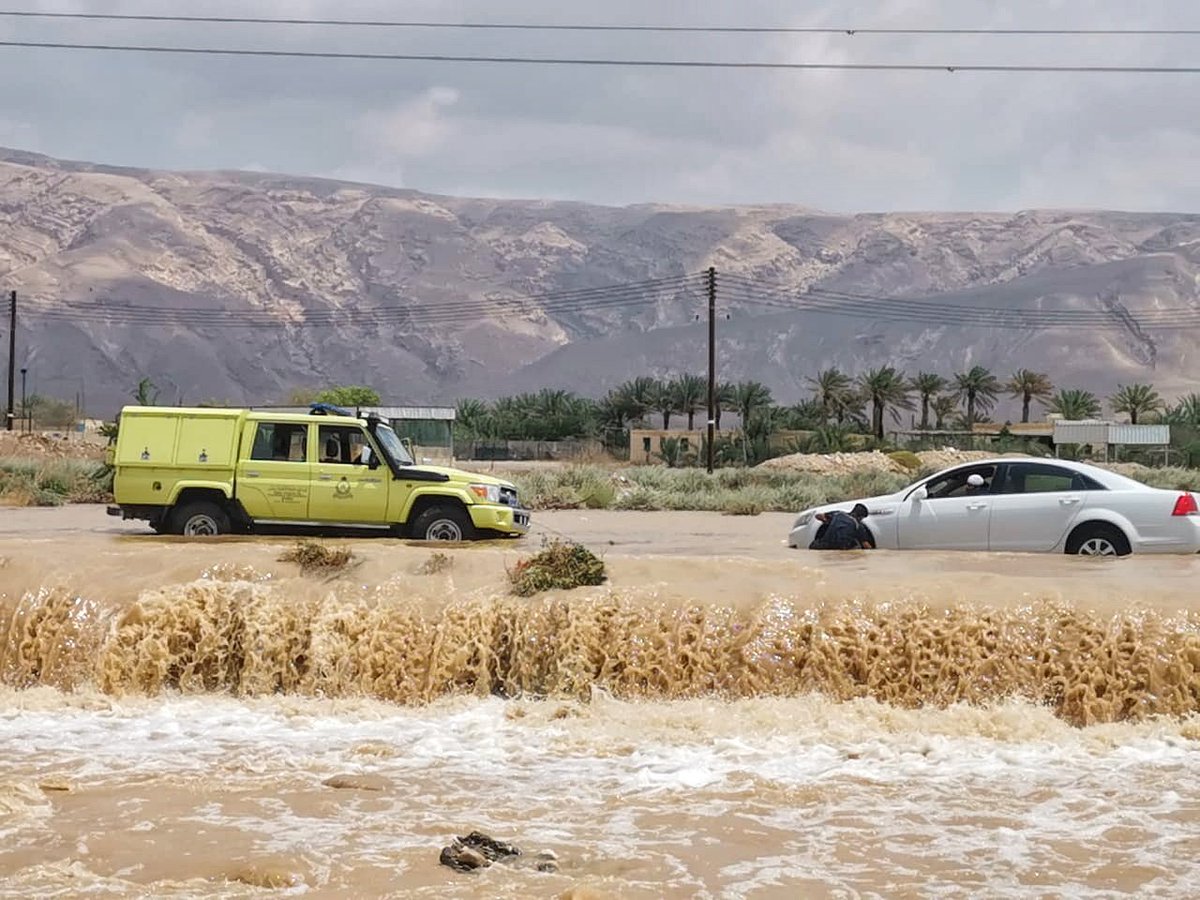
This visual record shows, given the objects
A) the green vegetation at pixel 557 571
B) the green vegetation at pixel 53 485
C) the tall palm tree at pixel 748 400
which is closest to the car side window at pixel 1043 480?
the green vegetation at pixel 557 571

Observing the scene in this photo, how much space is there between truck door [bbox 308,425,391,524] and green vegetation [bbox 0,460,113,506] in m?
14.3

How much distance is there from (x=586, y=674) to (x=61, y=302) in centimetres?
20087

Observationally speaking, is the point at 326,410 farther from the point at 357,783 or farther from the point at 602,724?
the point at 357,783

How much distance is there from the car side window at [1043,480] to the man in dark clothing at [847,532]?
173 centimetres

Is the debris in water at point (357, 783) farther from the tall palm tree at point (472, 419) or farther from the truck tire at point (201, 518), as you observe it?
the tall palm tree at point (472, 419)

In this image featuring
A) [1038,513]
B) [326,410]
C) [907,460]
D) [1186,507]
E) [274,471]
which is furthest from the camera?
[907,460]

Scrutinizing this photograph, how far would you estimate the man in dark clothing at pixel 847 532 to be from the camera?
17.6 metres

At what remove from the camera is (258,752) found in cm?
1171

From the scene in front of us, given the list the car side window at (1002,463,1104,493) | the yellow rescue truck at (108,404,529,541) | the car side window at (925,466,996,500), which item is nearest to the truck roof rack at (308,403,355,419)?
the yellow rescue truck at (108,404,529,541)

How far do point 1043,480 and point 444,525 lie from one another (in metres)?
7.64

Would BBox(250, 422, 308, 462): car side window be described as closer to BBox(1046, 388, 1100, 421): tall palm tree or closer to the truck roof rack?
the truck roof rack

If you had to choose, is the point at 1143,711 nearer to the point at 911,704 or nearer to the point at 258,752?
the point at 911,704

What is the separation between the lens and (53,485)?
34.8 meters

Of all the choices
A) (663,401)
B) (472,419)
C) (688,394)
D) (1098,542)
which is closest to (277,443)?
(1098,542)
